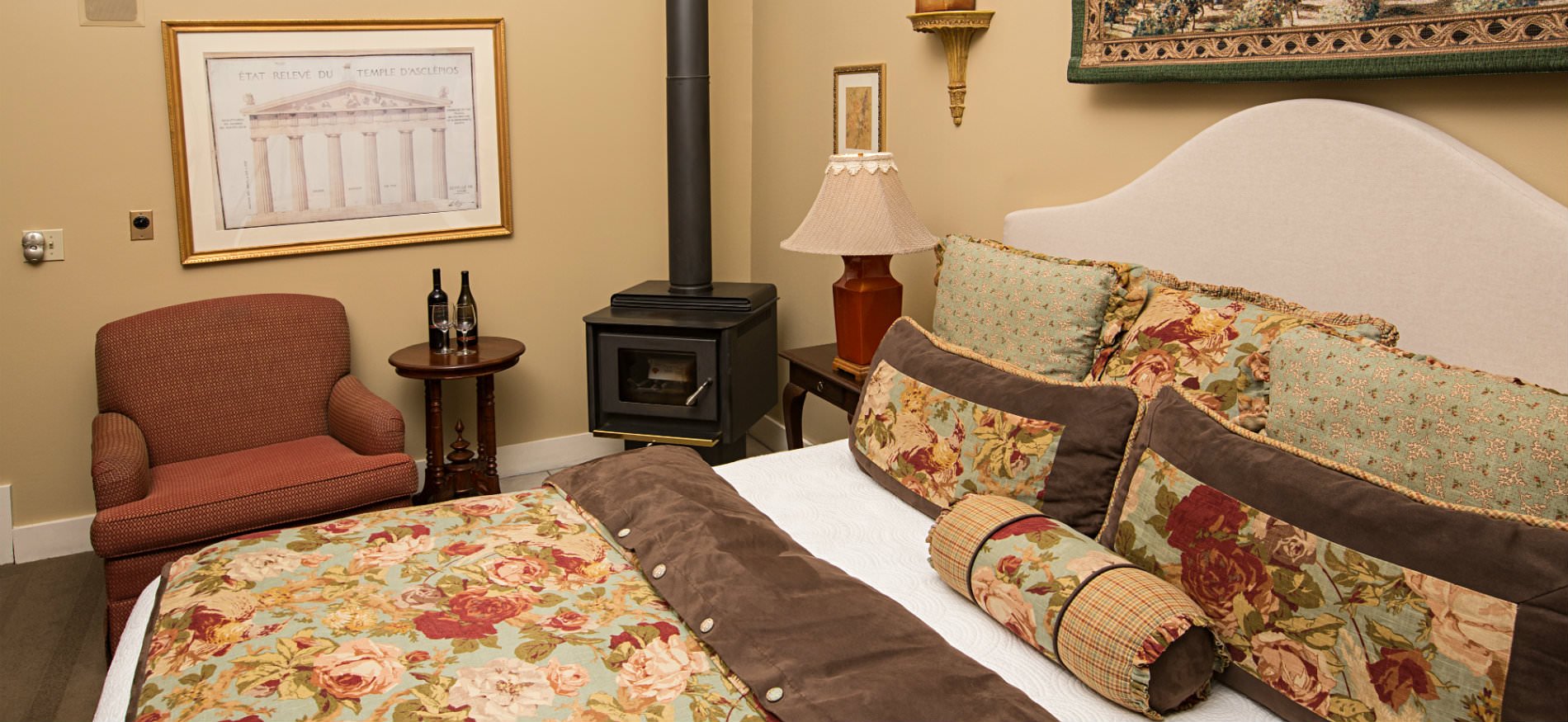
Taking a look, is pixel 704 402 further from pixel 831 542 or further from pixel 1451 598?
pixel 1451 598

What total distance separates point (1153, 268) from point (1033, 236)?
1.30ft

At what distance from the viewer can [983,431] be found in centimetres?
205

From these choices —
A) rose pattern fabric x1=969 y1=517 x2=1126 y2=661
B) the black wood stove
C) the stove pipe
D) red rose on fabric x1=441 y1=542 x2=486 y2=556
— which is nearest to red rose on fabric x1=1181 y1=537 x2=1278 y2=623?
rose pattern fabric x1=969 y1=517 x2=1126 y2=661

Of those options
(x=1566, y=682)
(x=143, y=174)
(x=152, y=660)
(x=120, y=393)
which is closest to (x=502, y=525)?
(x=152, y=660)

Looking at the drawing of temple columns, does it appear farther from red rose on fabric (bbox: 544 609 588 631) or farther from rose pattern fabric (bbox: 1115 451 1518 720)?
rose pattern fabric (bbox: 1115 451 1518 720)

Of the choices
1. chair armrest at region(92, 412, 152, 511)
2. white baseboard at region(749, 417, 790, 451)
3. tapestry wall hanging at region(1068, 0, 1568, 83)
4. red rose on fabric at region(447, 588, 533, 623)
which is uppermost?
tapestry wall hanging at region(1068, 0, 1568, 83)

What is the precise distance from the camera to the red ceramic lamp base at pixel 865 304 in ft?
9.75

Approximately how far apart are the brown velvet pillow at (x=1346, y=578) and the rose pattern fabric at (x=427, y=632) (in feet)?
2.33

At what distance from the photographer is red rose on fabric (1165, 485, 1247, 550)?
1521mm

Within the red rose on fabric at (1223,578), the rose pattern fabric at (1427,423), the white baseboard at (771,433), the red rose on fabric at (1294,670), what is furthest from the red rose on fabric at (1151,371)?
the white baseboard at (771,433)

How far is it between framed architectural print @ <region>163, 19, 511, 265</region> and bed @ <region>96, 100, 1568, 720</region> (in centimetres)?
200

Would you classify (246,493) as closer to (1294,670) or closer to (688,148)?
(688,148)

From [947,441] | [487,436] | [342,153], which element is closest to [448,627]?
[947,441]

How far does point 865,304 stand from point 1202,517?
1509mm
